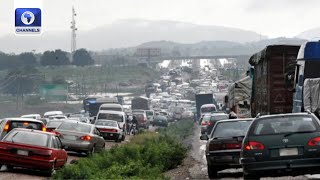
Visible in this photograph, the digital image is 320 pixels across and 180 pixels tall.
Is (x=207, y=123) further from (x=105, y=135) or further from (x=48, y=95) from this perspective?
(x=48, y=95)

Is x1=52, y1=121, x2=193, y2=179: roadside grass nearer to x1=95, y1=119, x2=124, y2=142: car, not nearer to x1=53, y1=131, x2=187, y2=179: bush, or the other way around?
x1=53, y1=131, x2=187, y2=179: bush

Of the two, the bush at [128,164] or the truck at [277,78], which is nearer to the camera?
the bush at [128,164]

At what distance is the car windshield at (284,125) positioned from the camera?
15062 millimetres

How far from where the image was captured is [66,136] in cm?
2942

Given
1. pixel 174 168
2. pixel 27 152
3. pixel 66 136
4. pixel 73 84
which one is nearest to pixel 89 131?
pixel 66 136

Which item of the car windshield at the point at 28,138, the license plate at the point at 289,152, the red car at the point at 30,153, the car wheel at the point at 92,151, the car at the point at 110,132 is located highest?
the license plate at the point at 289,152

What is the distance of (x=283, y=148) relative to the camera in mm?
14867

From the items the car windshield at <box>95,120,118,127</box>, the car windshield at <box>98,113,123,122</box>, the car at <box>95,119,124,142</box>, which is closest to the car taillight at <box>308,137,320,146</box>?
Answer: the car at <box>95,119,124,142</box>

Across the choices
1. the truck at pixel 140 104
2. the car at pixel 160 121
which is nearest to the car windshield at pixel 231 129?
the car at pixel 160 121

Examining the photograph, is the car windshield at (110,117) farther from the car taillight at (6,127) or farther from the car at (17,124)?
the car taillight at (6,127)

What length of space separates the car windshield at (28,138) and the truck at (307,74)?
22.9ft

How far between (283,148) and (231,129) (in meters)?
5.62

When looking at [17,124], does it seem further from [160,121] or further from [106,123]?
[160,121]

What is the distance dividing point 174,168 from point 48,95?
106185 mm
